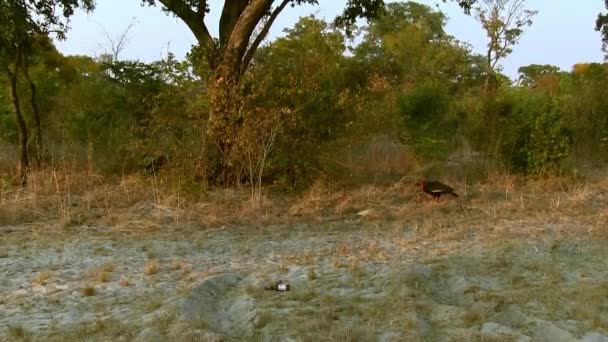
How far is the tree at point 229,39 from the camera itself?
9.20m

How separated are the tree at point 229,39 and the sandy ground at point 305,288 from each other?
259 centimetres

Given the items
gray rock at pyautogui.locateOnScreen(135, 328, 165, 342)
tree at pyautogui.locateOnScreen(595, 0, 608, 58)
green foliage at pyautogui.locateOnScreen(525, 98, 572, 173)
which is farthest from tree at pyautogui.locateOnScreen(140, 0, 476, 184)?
tree at pyautogui.locateOnScreen(595, 0, 608, 58)

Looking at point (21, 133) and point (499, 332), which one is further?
point (21, 133)

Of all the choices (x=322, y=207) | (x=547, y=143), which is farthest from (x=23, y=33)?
(x=547, y=143)

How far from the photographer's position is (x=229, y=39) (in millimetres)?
10289

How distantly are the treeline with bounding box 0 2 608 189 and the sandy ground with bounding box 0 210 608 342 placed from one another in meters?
2.69

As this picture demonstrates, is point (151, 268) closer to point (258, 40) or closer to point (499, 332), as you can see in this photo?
point (499, 332)

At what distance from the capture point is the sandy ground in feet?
13.2

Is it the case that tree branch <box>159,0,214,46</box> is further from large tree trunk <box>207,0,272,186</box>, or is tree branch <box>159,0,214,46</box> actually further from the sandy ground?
the sandy ground

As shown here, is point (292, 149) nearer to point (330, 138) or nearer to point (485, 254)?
point (330, 138)

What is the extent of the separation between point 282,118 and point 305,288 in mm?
4797

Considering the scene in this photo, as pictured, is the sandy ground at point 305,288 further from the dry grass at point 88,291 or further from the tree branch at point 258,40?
the tree branch at point 258,40

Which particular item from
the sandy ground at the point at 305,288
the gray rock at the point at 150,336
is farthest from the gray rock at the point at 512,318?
the gray rock at the point at 150,336

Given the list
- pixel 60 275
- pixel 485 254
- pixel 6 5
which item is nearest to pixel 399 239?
pixel 485 254
